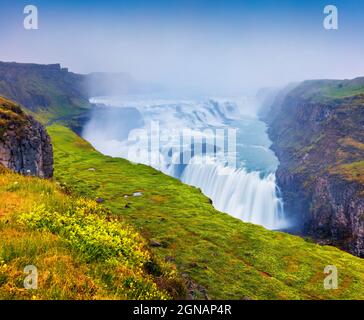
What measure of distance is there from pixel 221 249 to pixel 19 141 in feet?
69.8

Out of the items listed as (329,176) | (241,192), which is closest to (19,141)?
(241,192)

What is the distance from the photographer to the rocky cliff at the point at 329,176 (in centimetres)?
9744

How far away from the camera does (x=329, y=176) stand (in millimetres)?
117500

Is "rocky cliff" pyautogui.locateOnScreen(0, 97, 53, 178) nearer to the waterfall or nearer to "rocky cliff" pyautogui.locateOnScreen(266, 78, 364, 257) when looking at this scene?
the waterfall

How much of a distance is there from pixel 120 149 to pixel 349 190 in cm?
10433

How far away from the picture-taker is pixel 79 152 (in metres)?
97.5

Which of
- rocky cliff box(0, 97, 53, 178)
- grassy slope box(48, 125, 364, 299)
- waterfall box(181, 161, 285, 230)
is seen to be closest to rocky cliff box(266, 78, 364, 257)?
waterfall box(181, 161, 285, 230)

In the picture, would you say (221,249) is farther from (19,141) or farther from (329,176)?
(329,176)

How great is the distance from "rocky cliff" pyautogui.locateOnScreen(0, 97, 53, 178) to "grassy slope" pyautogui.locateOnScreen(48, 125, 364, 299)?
1050 cm

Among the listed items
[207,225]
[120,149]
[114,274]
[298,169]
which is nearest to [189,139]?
[120,149]

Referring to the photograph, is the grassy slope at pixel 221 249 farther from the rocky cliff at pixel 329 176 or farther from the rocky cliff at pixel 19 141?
the rocky cliff at pixel 329 176

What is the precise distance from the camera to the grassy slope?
95.6ft

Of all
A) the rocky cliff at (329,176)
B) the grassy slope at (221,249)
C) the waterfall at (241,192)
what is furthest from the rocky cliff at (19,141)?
the rocky cliff at (329,176)
